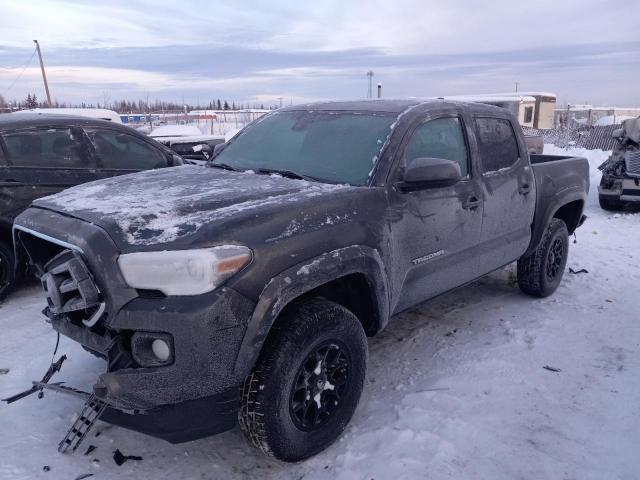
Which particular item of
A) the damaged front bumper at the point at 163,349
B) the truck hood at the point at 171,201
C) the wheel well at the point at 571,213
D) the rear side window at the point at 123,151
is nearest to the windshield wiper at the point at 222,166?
the truck hood at the point at 171,201

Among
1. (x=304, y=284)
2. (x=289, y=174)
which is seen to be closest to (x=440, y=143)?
(x=289, y=174)

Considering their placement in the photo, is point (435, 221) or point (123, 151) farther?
point (123, 151)

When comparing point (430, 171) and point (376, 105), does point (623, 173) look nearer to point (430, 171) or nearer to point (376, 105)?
point (376, 105)

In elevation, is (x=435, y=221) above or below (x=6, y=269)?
above

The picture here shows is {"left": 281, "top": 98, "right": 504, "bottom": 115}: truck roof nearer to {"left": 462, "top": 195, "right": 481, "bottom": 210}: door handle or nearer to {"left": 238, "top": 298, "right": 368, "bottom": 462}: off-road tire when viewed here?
{"left": 462, "top": 195, "right": 481, "bottom": 210}: door handle

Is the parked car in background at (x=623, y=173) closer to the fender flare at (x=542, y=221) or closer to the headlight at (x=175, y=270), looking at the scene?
the fender flare at (x=542, y=221)

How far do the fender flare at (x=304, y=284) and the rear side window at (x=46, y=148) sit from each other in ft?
12.7

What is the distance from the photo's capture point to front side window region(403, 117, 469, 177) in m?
3.59

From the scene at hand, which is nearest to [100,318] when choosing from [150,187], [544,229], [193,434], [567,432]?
[193,434]

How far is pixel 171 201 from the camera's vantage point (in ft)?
9.33

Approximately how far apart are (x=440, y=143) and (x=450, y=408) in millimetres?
1814

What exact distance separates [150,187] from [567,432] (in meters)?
2.86

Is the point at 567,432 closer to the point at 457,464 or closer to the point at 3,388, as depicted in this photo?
the point at 457,464

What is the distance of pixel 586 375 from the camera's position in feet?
12.4
